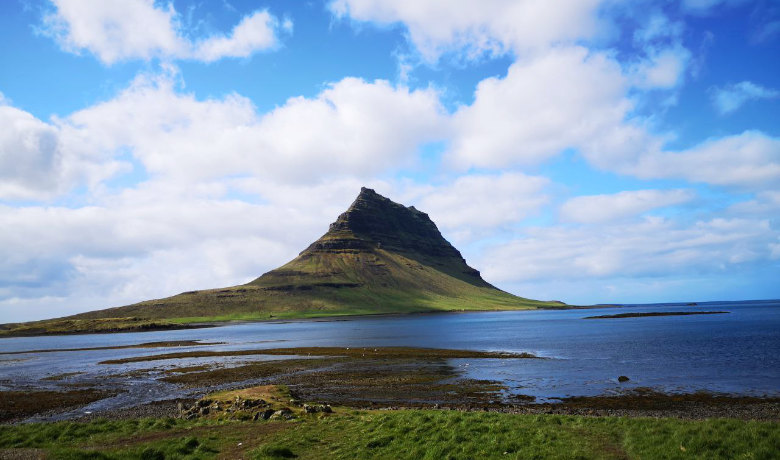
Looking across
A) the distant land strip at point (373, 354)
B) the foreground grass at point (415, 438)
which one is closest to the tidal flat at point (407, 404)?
the foreground grass at point (415, 438)

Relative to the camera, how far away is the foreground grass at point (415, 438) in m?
19.4

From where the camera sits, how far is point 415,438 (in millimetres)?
22359

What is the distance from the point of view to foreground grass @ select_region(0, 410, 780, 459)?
19.4 metres

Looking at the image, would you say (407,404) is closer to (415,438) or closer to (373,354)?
(415,438)

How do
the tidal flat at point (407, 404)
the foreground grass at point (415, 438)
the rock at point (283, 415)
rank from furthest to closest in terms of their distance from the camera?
the rock at point (283, 415) → the tidal flat at point (407, 404) → the foreground grass at point (415, 438)

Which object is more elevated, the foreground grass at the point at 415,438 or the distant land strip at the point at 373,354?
the foreground grass at the point at 415,438

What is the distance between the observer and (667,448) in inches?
757

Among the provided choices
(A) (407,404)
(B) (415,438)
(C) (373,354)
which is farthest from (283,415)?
(C) (373,354)

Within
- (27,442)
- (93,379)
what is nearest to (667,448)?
(27,442)

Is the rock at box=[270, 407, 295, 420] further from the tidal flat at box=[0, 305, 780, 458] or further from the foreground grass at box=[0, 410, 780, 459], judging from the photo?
the foreground grass at box=[0, 410, 780, 459]

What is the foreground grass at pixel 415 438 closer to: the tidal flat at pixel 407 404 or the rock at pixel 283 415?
the tidal flat at pixel 407 404

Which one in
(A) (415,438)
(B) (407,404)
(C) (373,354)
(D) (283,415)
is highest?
(A) (415,438)

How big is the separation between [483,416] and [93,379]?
60.7 meters

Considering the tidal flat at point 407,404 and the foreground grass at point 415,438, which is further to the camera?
the tidal flat at point 407,404
